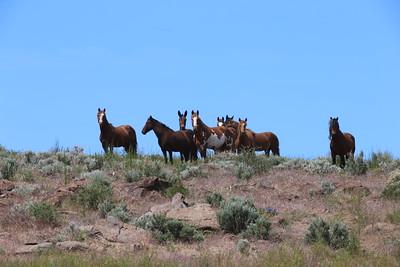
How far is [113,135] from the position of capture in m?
27.6

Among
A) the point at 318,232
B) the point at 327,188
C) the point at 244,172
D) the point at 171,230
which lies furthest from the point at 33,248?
the point at 244,172

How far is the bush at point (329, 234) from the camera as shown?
12.7 m

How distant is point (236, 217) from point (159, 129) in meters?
11.5

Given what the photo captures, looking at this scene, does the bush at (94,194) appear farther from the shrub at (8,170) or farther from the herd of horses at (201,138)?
the herd of horses at (201,138)

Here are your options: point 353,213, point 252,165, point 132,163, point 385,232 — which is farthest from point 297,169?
point 385,232

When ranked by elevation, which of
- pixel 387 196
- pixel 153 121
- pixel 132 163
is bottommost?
pixel 387 196

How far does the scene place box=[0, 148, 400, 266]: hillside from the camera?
38.5ft

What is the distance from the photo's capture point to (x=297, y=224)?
1434 centimetres

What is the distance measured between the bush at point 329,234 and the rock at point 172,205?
262 cm

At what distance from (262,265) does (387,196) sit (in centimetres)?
608

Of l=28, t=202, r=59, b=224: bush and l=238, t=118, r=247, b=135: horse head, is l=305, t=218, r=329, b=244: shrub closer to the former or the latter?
l=28, t=202, r=59, b=224: bush

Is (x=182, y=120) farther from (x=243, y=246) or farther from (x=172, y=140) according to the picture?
(x=243, y=246)

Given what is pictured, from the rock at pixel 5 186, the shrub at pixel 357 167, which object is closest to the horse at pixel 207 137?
the shrub at pixel 357 167

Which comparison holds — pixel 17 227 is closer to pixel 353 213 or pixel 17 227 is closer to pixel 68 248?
pixel 68 248
